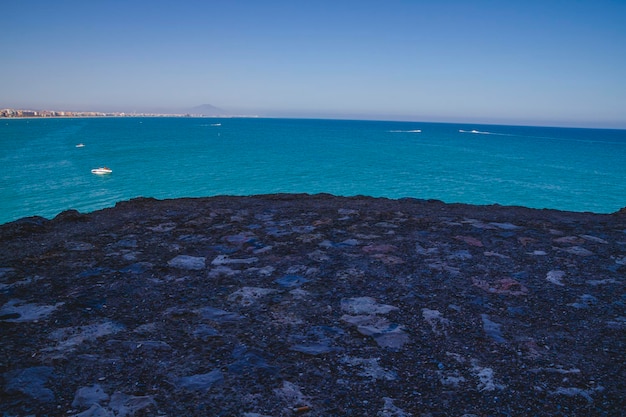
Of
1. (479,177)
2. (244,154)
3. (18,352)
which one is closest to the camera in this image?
(18,352)

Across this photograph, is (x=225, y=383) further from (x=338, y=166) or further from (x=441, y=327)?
(x=338, y=166)

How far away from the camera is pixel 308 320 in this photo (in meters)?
3.71

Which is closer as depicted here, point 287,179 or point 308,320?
point 308,320

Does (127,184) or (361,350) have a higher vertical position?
(361,350)

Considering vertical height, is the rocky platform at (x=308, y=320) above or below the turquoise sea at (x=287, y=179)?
above

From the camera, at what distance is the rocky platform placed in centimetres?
265

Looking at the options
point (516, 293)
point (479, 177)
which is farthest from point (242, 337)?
point (479, 177)

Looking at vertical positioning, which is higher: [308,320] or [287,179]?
[308,320]

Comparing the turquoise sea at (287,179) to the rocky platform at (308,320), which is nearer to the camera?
the rocky platform at (308,320)

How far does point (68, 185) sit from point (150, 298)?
117 feet

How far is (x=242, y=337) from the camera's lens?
339 centimetres

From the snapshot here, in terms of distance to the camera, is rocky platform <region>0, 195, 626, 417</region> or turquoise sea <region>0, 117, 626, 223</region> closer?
rocky platform <region>0, 195, 626, 417</region>

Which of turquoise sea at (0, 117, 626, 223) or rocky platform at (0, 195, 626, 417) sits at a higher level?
rocky platform at (0, 195, 626, 417)

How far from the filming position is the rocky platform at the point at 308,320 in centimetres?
265
